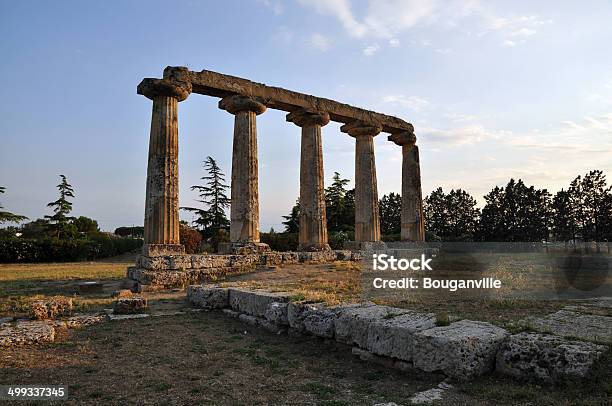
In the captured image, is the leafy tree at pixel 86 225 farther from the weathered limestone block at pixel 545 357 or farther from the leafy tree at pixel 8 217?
the weathered limestone block at pixel 545 357

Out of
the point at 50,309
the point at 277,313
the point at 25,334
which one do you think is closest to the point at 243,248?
the point at 50,309

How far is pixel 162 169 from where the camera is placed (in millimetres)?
16172

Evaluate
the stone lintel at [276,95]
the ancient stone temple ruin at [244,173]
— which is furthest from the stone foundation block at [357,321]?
the stone lintel at [276,95]

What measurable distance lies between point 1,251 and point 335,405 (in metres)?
35.5

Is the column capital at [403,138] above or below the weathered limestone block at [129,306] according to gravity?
above

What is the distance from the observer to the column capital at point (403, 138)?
24.9 meters

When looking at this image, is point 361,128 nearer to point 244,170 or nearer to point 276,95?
point 276,95

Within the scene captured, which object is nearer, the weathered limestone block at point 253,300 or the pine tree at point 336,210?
the weathered limestone block at point 253,300

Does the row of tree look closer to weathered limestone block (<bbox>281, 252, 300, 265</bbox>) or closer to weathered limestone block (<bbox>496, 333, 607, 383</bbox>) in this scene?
weathered limestone block (<bbox>281, 252, 300, 265</bbox>)

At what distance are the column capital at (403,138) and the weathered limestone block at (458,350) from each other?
2110cm

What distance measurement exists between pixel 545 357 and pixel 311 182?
16.9 m

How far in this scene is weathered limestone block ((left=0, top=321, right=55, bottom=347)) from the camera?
6576 millimetres

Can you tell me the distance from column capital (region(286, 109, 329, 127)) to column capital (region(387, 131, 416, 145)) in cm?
592

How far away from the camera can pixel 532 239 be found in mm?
49312
